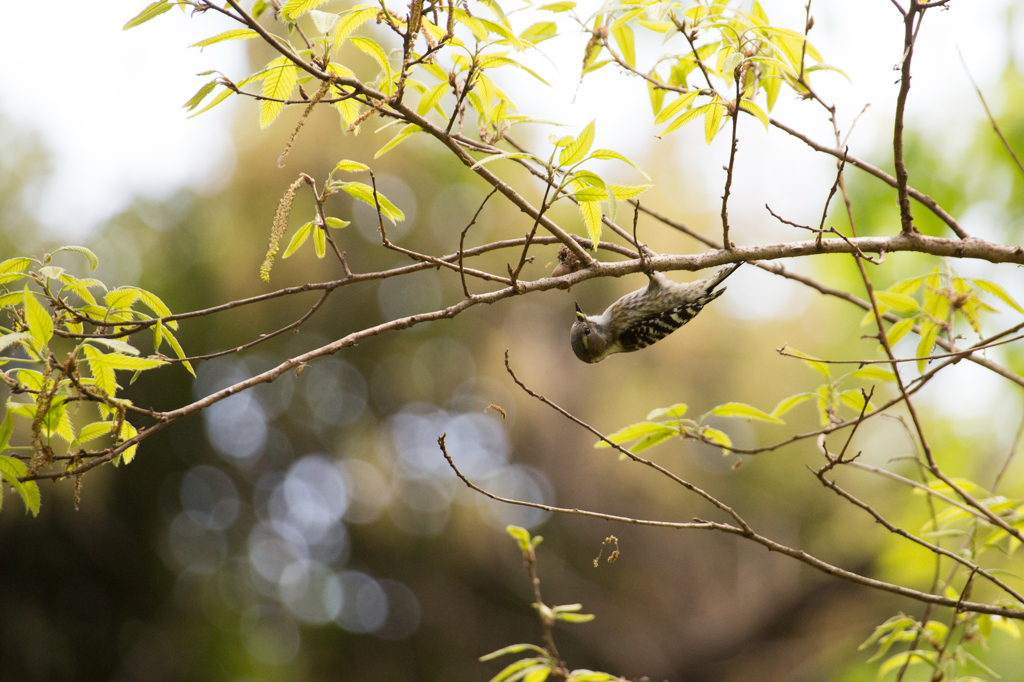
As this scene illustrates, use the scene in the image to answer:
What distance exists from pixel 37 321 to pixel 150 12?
0.56m

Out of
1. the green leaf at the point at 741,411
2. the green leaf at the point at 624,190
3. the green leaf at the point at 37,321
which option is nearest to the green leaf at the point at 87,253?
the green leaf at the point at 37,321


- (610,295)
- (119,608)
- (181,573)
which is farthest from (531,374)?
(119,608)

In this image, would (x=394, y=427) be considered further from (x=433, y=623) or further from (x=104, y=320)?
(x=104, y=320)

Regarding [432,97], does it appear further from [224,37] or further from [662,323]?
[662,323]

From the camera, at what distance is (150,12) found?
105 centimetres

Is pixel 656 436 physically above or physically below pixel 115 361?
below

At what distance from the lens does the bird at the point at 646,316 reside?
99.3 inches

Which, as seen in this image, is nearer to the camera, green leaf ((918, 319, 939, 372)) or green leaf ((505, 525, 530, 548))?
green leaf ((918, 319, 939, 372))

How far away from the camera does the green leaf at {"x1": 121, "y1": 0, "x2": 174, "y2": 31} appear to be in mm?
1041

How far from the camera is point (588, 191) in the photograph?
1.15 m

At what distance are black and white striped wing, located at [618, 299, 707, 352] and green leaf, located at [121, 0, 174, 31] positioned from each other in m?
1.93

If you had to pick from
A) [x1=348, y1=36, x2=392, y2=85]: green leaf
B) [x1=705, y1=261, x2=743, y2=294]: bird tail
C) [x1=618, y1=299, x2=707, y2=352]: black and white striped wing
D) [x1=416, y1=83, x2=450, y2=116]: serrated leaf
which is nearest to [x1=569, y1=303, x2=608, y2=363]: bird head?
[x1=618, y1=299, x2=707, y2=352]: black and white striped wing

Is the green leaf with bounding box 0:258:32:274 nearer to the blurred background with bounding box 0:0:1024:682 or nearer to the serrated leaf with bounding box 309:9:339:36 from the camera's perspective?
the serrated leaf with bounding box 309:9:339:36

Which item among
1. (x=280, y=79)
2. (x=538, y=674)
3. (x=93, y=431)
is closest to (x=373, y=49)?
(x=280, y=79)
